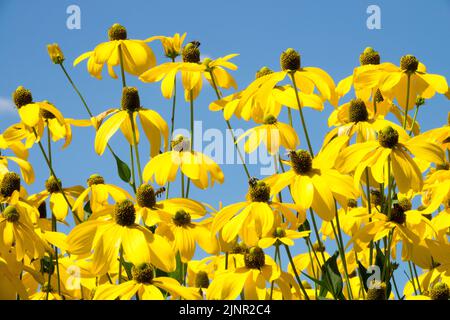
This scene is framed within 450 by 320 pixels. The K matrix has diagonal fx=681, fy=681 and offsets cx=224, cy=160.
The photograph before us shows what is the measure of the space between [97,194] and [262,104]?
0.59 metres

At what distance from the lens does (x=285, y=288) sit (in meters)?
1.77

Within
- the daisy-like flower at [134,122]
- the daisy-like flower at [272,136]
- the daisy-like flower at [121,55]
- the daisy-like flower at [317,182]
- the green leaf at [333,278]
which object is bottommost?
the green leaf at [333,278]

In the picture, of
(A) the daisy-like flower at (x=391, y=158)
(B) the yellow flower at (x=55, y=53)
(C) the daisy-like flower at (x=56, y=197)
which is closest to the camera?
(A) the daisy-like flower at (x=391, y=158)

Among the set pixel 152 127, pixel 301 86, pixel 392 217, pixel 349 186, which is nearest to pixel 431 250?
pixel 392 217

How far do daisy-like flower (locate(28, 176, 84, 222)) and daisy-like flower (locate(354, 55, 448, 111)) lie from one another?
41.8 inches

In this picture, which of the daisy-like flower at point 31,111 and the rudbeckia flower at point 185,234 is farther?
the daisy-like flower at point 31,111

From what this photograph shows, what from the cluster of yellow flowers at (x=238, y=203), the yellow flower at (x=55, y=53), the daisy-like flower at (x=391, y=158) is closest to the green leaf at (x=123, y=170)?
the cluster of yellow flowers at (x=238, y=203)

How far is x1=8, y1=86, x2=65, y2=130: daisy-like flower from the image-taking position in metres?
2.23

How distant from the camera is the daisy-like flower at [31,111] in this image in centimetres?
223

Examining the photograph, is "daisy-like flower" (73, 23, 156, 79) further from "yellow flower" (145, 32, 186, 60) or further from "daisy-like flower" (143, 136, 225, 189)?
"daisy-like flower" (143, 136, 225, 189)

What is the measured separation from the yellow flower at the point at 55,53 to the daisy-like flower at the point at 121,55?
0.24ft

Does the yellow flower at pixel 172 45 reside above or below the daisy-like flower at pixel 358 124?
above

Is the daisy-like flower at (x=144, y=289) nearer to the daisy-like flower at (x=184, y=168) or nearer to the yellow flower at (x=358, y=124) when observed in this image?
the daisy-like flower at (x=184, y=168)
